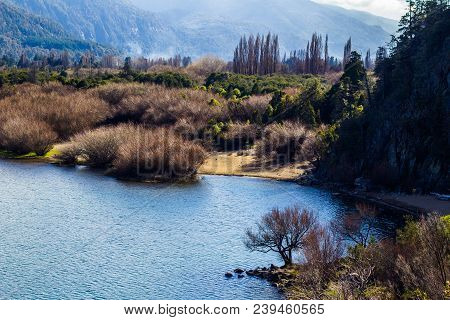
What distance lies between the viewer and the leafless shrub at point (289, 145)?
9169cm

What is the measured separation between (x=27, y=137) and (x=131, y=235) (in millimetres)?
51079

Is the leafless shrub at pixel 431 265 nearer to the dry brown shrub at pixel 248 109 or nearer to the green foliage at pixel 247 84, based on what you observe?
the dry brown shrub at pixel 248 109

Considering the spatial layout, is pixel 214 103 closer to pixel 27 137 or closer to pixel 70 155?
pixel 70 155

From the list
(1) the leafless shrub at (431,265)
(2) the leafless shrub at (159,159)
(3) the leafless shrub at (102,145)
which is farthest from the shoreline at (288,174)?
(1) the leafless shrub at (431,265)

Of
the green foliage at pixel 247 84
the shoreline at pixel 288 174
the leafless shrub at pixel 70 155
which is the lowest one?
the shoreline at pixel 288 174

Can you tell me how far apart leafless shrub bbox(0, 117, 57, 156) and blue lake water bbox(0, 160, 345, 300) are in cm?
1587

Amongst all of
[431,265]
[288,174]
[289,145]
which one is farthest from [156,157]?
[431,265]

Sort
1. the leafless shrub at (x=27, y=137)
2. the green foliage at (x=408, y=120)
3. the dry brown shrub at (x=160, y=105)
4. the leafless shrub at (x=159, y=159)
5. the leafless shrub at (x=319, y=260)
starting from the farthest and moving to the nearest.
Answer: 1. the dry brown shrub at (x=160, y=105)
2. the leafless shrub at (x=27, y=137)
3. the leafless shrub at (x=159, y=159)
4. the green foliage at (x=408, y=120)
5. the leafless shrub at (x=319, y=260)

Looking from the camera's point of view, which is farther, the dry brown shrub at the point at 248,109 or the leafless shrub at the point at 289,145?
the dry brown shrub at the point at 248,109

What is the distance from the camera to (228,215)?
60500 mm

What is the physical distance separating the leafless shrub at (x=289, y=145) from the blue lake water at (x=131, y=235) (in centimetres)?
1290

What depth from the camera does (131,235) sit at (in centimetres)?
5222

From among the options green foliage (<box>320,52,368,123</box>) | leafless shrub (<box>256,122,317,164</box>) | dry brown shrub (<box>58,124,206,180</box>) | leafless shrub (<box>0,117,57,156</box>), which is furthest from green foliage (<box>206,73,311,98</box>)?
dry brown shrub (<box>58,124,206,180</box>)
